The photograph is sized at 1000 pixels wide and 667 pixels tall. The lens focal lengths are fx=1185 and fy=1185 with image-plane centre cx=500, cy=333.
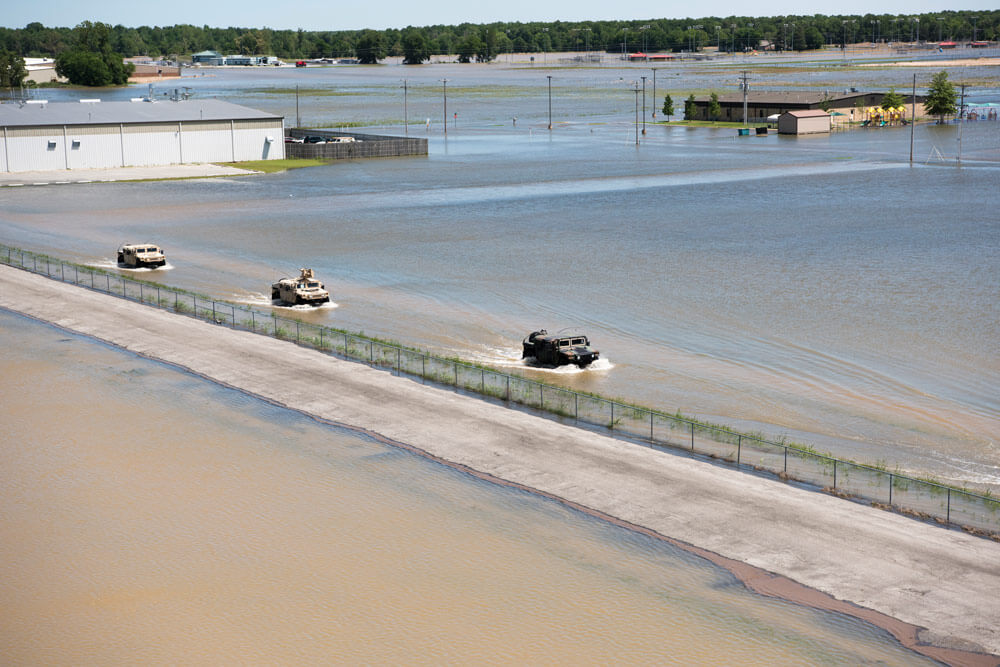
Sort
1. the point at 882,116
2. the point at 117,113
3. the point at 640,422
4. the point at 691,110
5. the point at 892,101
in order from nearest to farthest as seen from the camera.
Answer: the point at 640,422 < the point at 117,113 < the point at 892,101 < the point at 882,116 < the point at 691,110

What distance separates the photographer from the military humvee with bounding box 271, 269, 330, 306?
165 feet

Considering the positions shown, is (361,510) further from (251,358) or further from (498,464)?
(251,358)

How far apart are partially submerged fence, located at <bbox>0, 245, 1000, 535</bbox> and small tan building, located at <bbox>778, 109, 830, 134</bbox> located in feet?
372

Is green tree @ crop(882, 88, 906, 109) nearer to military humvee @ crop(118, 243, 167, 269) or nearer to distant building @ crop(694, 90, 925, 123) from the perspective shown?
distant building @ crop(694, 90, 925, 123)

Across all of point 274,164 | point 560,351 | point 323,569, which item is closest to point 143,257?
point 560,351

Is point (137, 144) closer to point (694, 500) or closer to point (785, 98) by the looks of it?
point (694, 500)

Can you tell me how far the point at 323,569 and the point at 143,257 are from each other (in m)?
38.2

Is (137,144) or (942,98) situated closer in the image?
(137,144)

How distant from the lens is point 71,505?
30.0 m

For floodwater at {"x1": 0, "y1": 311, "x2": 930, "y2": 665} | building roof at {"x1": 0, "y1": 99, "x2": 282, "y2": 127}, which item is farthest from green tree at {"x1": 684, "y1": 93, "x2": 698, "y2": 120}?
floodwater at {"x1": 0, "y1": 311, "x2": 930, "y2": 665}

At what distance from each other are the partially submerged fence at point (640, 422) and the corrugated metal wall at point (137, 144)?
56259 mm

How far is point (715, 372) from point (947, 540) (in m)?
14.4

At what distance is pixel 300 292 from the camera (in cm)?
5034

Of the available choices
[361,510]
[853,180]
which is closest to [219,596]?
[361,510]
